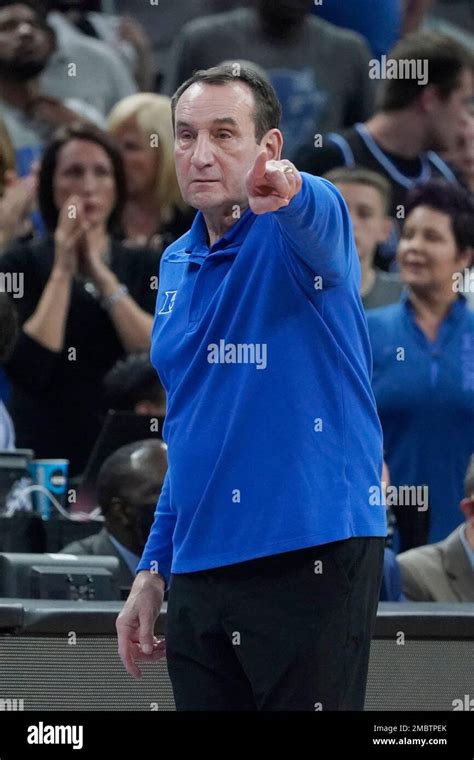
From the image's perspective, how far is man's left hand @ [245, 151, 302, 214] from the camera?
1931 millimetres

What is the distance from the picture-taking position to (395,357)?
503 centimetres

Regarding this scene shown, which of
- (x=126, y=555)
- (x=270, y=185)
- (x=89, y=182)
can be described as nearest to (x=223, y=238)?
(x=270, y=185)

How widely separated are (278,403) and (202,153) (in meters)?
0.39

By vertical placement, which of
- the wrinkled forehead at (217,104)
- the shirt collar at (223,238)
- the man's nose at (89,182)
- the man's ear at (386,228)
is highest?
the man's nose at (89,182)

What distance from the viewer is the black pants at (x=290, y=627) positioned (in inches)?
81.4

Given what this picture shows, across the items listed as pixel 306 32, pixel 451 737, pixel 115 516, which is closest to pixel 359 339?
pixel 451 737

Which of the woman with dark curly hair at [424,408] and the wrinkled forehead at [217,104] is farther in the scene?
the woman with dark curly hair at [424,408]

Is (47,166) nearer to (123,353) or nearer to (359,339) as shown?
(123,353)

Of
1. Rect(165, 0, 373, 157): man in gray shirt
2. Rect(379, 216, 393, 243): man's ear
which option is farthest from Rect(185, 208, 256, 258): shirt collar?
Rect(165, 0, 373, 157): man in gray shirt

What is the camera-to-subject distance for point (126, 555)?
4.20m

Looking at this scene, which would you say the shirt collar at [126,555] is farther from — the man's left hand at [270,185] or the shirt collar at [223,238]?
the man's left hand at [270,185]

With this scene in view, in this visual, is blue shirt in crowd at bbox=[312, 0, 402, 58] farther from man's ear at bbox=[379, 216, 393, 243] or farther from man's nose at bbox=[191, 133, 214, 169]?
man's nose at bbox=[191, 133, 214, 169]

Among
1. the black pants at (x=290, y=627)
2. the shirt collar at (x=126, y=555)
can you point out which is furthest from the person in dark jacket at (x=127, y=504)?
the black pants at (x=290, y=627)

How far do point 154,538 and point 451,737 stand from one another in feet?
2.69
